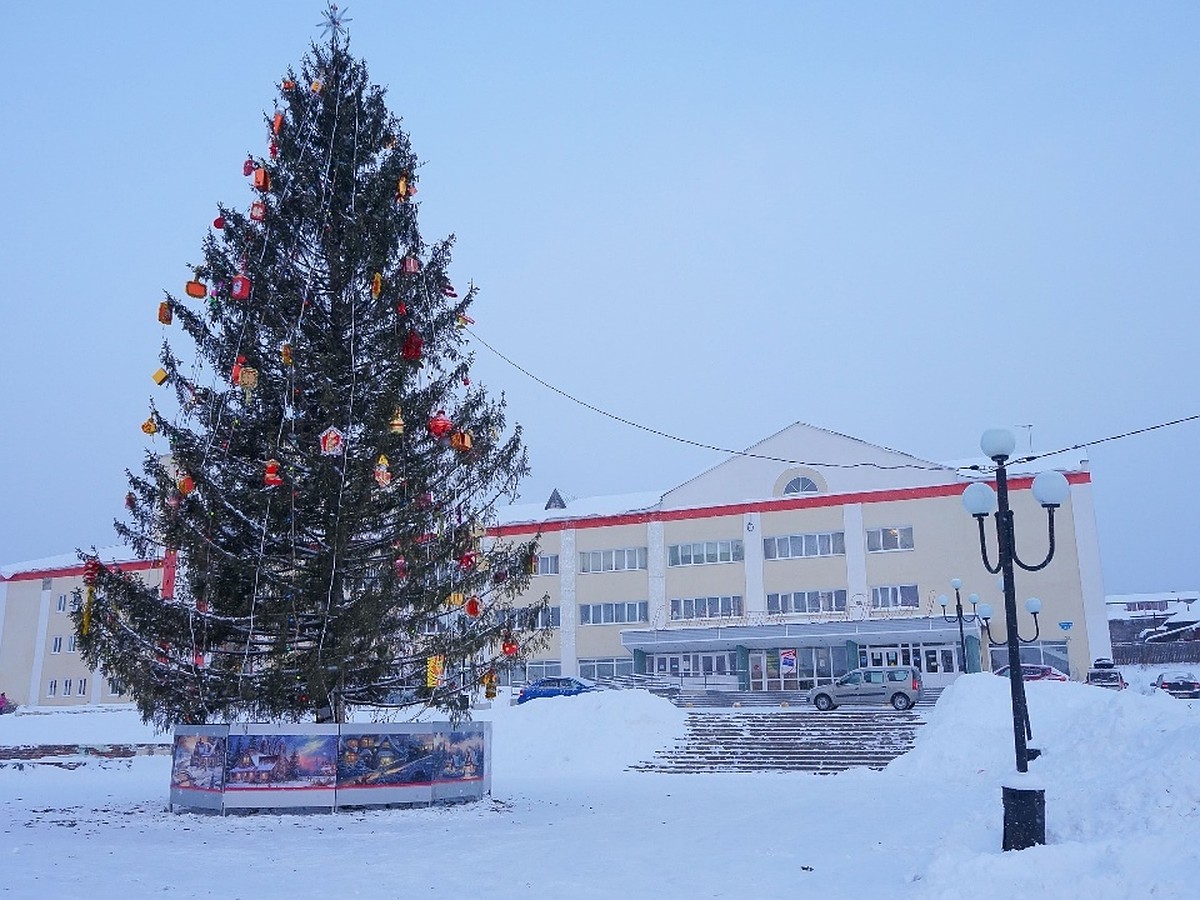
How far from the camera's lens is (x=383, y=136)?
57.8 feet

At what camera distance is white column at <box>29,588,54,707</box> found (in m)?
56.2

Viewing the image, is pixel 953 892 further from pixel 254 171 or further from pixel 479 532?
pixel 254 171

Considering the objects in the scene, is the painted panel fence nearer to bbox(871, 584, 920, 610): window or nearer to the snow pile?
the snow pile

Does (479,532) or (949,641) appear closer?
(479,532)

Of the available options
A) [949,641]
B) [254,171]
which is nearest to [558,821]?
[254,171]

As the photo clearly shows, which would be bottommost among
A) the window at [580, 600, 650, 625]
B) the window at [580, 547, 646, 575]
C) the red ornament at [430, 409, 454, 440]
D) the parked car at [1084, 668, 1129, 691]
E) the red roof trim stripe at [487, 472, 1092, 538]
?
the parked car at [1084, 668, 1129, 691]

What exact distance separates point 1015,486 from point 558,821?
32256 millimetres

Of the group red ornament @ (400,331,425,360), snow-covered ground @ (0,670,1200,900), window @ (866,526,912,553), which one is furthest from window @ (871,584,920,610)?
red ornament @ (400,331,425,360)

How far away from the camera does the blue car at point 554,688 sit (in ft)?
123

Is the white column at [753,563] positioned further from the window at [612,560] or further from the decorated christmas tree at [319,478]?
the decorated christmas tree at [319,478]

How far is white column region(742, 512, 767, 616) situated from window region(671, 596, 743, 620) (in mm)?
650

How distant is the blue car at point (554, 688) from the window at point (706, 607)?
904cm

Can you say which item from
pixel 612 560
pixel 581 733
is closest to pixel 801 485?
pixel 612 560

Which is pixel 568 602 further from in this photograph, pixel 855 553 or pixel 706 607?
pixel 855 553
